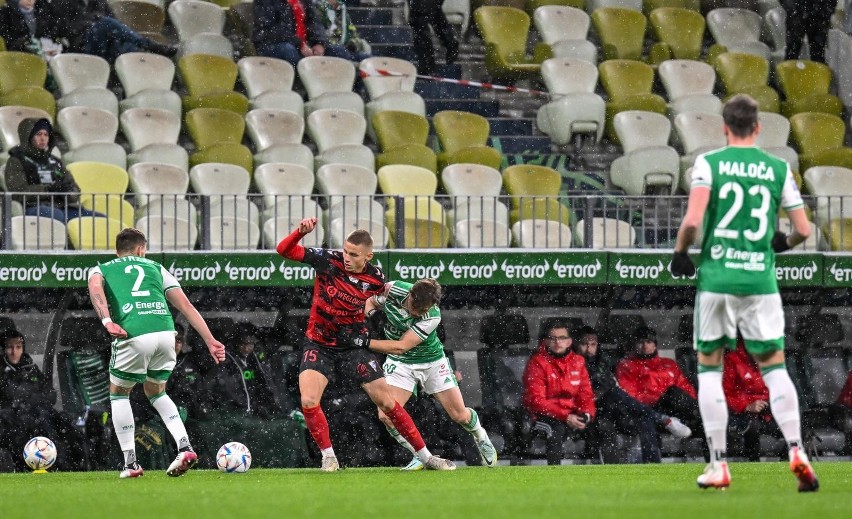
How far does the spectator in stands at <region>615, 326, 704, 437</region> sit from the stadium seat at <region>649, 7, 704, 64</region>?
205 inches

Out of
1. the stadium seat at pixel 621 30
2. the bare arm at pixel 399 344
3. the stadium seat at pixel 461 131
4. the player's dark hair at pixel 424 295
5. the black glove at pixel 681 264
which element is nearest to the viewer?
the black glove at pixel 681 264

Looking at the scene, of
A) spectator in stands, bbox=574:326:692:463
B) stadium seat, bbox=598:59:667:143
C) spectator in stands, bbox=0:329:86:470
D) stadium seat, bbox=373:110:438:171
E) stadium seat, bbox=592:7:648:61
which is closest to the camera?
spectator in stands, bbox=0:329:86:470

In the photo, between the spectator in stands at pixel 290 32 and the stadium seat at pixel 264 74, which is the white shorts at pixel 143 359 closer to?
the stadium seat at pixel 264 74

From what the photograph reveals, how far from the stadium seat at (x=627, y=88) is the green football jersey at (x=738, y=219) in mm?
10252

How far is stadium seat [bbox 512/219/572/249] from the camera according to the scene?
1586 cm

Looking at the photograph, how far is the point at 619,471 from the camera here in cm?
1211

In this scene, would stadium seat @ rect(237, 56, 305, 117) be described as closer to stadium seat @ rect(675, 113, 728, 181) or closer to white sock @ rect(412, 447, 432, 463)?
stadium seat @ rect(675, 113, 728, 181)

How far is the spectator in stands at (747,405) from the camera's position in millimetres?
16188

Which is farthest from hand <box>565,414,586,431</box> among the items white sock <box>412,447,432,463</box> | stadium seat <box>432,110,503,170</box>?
stadium seat <box>432,110,503,170</box>

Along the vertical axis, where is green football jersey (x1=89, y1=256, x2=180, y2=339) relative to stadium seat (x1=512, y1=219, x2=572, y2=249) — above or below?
below

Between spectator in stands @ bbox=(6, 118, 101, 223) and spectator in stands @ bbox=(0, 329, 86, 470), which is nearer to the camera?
spectator in stands @ bbox=(0, 329, 86, 470)

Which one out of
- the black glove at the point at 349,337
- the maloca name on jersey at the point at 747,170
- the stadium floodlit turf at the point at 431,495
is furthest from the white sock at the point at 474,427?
A: the maloca name on jersey at the point at 747,170

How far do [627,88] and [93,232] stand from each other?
7.39m

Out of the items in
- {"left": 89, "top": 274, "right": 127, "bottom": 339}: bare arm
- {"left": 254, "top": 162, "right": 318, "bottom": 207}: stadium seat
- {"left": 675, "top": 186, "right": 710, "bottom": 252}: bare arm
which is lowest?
{"left": 89, "top": 274, "right": 127, "bottom": 339}: bare arm
